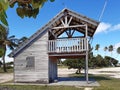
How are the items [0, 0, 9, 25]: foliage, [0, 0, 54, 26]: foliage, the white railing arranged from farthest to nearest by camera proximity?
the white railing < [0, 0, 54, 26]: foliage < [0, 0, 9, 25]: foliage

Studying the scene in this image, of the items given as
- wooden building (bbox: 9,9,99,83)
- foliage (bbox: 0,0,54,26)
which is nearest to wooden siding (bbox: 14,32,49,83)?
wooden building (bbox: 9,9,99,83)

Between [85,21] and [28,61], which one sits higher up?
[85,21]

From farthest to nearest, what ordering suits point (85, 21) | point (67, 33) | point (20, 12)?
point (67, 33) → point (85, 21) → point (20, 12)

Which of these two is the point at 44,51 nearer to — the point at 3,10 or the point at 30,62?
the point at 30,62

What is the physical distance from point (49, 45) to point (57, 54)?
1.08m

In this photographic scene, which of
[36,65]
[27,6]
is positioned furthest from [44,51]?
[27,6]

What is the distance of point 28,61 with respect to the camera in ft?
78.2

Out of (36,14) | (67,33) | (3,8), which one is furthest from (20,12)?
(67,33)

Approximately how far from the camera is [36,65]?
926 inches

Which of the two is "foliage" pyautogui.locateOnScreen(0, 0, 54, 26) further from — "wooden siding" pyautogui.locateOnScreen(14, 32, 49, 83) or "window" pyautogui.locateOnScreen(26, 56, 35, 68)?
"window" pyautogui.locateOnScreen(26, 56, 35, 68)

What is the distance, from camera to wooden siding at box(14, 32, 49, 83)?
2328 centimetres

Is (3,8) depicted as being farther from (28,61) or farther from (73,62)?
(73,62)

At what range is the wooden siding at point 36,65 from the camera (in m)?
23.3

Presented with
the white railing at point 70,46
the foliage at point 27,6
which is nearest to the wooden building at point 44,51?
the white railing at point 70,46
